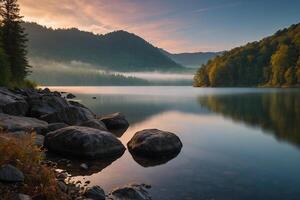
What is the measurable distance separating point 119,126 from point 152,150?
1485cm

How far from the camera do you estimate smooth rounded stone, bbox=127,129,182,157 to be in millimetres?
22641

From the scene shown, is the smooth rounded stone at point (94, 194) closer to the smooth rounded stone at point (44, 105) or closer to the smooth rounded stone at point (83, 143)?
the smooth rounded stone at point (83, 143)

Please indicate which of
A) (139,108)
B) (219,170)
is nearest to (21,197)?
(219,170)

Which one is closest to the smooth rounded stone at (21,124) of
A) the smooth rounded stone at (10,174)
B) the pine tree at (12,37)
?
the smooth rounded stone at (10,174)

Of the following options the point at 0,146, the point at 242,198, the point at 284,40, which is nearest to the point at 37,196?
A: the point at 0,146

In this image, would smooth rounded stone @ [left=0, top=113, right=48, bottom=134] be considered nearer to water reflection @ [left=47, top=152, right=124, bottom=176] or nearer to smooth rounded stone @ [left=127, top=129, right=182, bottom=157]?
water reflection @ [left=47, top=152, right=124, bottom=176]

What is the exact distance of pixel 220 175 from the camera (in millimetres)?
18016

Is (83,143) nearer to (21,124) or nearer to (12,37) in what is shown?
(21,124)

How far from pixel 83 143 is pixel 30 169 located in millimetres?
9889

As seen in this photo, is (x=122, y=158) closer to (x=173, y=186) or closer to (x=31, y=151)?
(x=173, y=186)

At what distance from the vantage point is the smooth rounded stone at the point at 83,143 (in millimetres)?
21688

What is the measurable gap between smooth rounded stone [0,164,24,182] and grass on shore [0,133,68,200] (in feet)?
0.76

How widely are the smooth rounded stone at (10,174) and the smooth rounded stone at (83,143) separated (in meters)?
10.2

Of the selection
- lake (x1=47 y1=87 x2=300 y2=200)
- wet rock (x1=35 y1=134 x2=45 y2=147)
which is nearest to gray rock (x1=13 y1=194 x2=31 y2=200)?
lake (x1=47 y1=87 x2=300 y2=200)
